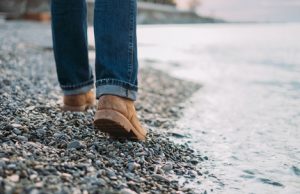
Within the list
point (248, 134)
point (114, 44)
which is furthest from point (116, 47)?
point (248, 134)

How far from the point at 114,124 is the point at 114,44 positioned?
39 cm

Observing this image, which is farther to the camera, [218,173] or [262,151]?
[262,151]

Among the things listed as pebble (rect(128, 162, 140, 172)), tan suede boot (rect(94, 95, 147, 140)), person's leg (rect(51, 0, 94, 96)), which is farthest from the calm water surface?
person's leg (rect(51, 0, 94, 96))

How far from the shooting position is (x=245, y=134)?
139 inches

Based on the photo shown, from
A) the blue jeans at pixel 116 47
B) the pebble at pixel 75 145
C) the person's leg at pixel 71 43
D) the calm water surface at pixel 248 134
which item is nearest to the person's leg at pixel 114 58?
the blue jeans at pixel 116 47

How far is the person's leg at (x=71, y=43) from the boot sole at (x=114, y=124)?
575mm

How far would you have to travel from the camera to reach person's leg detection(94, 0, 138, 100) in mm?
2104

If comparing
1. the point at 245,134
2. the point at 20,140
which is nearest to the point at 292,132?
the point at 245,134

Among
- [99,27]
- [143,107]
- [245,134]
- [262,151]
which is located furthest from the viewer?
[143,107]

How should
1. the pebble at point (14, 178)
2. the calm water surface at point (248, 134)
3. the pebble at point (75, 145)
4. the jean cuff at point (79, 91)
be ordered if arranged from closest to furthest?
1. the pebble at point (14, 178)
2. the pebble at point (75, 145)
3. the calm water surface at point (248, 134)
4. the jean cuff at point (79, 91)

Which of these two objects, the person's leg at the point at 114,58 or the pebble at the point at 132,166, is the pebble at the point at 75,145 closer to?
the person's leg at the point at 114,58

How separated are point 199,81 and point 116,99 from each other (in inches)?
231

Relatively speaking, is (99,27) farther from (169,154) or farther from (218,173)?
(218,173)

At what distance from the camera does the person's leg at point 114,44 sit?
2104 mm
